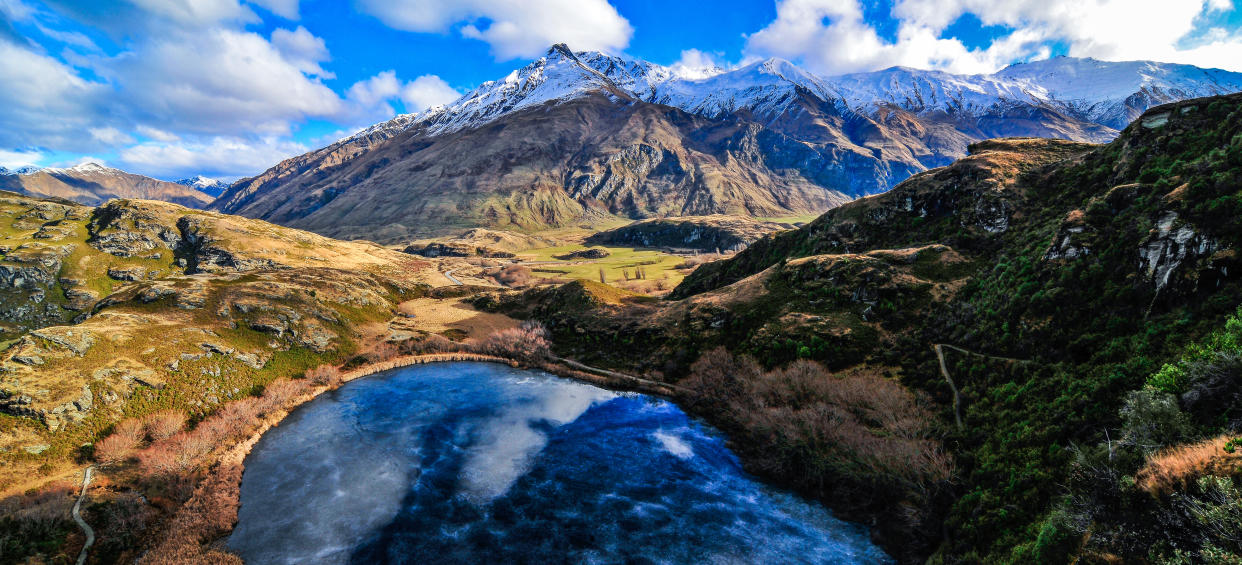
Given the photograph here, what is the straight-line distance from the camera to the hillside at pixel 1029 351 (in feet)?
73.9

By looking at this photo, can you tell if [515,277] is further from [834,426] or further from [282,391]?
[834,426]

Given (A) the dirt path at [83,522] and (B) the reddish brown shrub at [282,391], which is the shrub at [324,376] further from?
(A) the dirt path at [83,522]

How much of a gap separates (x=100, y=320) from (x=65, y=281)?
111 m

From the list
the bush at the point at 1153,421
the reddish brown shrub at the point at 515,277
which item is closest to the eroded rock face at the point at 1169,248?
the bush at the point at 1153,421

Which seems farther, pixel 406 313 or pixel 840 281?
pixel 406 313

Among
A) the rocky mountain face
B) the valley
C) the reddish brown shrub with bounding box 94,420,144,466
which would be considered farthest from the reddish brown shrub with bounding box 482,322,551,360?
the reddish brown shrub with bounding box 94,420,144,466

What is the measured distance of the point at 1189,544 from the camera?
17.9 m

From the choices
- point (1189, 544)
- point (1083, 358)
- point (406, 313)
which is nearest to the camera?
point (1189, 544)

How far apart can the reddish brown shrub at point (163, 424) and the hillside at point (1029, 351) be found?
56.7 m

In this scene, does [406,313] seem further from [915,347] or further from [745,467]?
[915,347]

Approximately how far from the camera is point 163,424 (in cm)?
5009

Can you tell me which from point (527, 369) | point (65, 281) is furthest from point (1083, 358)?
point (65, 281)

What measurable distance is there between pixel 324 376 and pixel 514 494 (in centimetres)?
4550

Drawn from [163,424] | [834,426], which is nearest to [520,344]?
[163,424]
